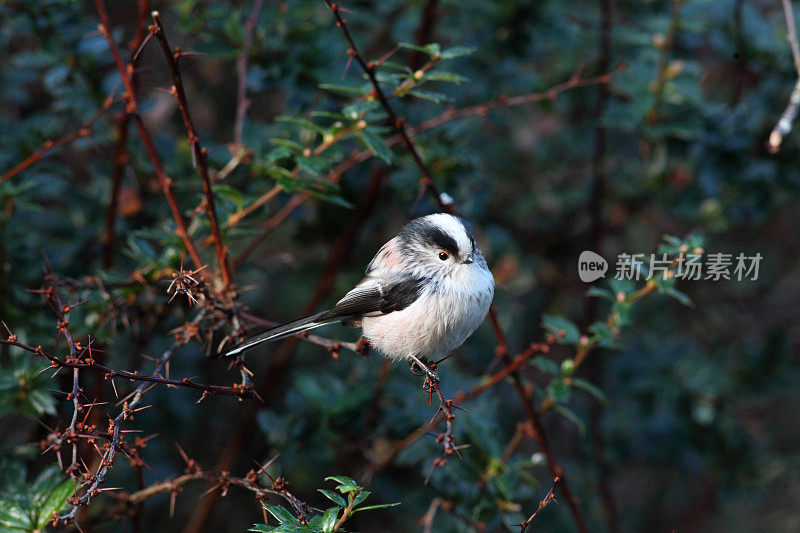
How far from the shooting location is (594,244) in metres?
3.86

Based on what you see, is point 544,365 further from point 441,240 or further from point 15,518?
point 15,518

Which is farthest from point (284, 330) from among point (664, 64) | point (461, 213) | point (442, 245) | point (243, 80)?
point (664, 64)

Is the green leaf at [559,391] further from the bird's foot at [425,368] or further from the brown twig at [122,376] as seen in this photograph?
the brown twig at [122,376]

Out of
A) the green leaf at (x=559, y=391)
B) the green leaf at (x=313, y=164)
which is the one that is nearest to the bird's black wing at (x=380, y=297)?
the green leaf at (x=313, y=164)

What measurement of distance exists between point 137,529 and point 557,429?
9.14ft

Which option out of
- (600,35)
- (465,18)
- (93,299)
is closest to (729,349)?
(600,35)

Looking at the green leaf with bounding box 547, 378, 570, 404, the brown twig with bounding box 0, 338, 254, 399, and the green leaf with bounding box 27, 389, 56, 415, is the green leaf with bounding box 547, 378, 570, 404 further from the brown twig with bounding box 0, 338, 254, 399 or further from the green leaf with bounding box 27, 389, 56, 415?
the green leaf with bounding box 27, 389, 56, 415

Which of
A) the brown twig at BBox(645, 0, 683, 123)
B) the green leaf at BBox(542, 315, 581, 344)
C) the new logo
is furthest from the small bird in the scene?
the brown twig at BBox(645, 0, 683, 123)

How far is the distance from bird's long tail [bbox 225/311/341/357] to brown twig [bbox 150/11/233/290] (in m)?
0.20

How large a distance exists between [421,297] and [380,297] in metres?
0.18

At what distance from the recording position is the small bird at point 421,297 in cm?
203

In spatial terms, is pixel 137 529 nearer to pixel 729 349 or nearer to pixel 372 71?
pixel 372 71

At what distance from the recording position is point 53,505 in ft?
6.09

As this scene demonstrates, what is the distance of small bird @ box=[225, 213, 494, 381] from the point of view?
203 centimetres
